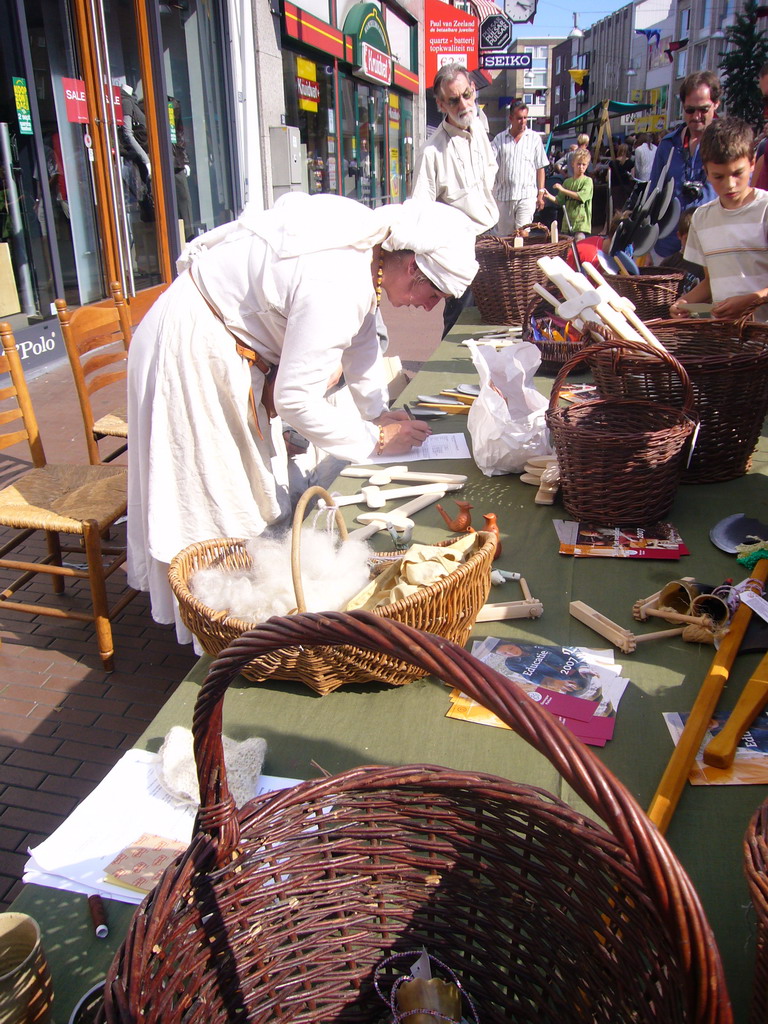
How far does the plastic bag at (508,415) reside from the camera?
2391 millimetres

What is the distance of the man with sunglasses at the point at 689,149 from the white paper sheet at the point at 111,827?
179 inches

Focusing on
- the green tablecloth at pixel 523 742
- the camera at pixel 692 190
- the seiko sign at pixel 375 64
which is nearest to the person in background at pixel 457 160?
the camera at pixel 692 190

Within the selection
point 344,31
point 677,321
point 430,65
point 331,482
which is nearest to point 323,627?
point 331,482

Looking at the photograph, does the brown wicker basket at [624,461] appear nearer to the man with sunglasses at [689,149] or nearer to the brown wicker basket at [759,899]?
the brown wicker basket at [759,899]

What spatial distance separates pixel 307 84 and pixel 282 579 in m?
10.4

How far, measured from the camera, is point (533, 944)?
3.16 ft

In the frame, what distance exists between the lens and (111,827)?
3.80ft

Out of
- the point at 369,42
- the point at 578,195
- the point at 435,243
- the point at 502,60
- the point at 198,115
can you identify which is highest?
the point at 502,60

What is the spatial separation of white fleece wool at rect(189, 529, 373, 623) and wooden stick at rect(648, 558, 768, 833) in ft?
2.17

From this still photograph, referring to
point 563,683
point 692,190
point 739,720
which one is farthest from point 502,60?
point 739,720

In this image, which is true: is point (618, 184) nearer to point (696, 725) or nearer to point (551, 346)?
point (551, 346)

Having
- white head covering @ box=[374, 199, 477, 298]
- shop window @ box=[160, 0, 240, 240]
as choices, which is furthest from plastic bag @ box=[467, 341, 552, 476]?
shop window @ box=[160, 0, 240, 240]

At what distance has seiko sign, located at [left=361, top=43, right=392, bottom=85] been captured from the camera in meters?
12.0

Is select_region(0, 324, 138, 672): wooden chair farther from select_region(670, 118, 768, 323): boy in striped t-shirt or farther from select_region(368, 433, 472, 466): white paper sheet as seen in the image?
select_region(670, 118, 768, 323): boy in striped t-shirt
